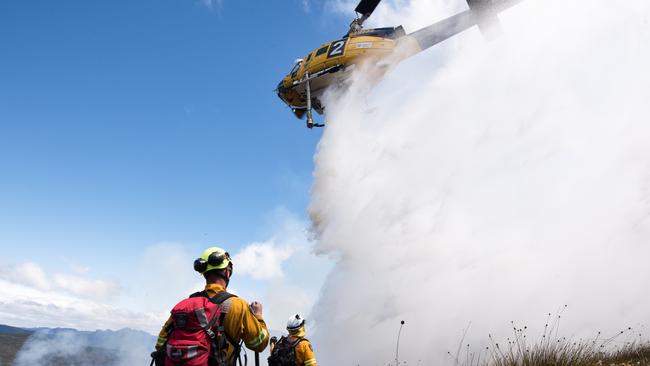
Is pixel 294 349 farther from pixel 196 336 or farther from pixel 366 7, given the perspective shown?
pixel 366 7

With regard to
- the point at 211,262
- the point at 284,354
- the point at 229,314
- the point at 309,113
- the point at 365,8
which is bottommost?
the point at 229,314

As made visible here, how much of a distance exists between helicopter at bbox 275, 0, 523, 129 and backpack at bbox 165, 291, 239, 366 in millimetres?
16834

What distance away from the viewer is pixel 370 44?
1872cm

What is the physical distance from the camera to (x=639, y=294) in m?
12.1

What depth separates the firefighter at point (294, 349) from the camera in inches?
269

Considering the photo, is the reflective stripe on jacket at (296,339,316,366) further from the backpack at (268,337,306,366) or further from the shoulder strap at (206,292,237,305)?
the shoulder strap at (206,292,237,305)

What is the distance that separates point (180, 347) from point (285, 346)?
405cm

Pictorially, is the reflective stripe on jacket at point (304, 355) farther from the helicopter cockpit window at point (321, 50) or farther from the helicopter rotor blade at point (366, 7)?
the helicopter rotor blade at point (366, 7)

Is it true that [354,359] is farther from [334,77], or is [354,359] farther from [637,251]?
[334,77]

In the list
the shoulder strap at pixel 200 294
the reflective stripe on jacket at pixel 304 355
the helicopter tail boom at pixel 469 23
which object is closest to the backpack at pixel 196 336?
the shoulder strap at pixel 200 294

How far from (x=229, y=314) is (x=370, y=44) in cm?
1729

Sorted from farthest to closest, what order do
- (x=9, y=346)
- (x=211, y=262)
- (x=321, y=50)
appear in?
(x=9, y=346)
(x=321, y=50)
(x=211, y=262)

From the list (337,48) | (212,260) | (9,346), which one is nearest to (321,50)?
(337,48)

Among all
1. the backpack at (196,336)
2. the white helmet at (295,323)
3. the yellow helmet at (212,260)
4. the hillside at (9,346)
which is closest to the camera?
the backpack at (196,336)
